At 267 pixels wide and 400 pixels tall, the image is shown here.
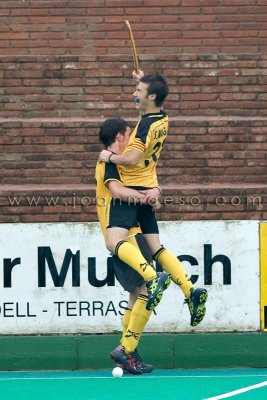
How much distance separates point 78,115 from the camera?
45.1 ft

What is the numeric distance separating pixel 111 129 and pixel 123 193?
0.55m

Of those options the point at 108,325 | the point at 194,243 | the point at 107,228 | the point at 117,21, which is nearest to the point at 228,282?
the point at 194,243

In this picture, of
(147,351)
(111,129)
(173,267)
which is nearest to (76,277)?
(147,351)

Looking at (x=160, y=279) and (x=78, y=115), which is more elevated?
(x=78, y=115)

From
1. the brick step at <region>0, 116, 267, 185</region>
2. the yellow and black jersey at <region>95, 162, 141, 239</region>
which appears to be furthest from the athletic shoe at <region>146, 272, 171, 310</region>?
the brick step at <region>0, 116, 267, 185</region>

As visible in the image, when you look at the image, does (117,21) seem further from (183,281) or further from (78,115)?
(183,281)

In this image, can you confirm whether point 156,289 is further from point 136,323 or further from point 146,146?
point 146,146

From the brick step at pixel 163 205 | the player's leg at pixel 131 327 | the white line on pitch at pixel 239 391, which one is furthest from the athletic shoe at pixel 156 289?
the brick step at pixel 163 205

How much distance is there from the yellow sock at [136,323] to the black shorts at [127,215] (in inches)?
23.4

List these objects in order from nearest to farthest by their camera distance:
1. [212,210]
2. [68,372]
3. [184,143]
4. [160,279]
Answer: [160,279] < [68,372] < [212,210] < [184,143]

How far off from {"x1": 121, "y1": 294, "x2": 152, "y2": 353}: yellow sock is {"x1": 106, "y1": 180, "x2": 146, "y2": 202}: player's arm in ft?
2.64

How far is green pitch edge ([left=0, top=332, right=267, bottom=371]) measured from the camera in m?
11.2

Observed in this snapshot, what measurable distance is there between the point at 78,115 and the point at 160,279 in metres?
4.78

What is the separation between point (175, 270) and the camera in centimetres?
974
